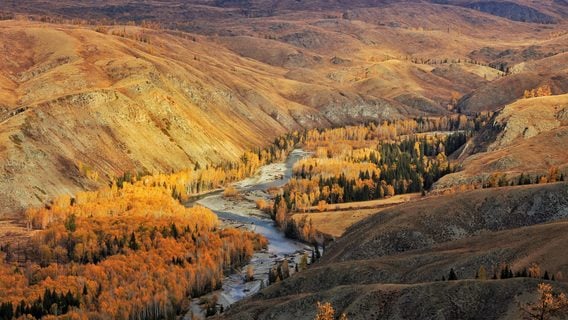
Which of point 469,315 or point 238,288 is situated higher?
point 469,315

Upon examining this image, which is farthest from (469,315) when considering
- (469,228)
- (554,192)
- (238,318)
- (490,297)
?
(554,192)

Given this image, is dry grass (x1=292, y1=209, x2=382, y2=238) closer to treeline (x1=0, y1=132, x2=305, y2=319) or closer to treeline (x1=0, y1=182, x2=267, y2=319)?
treeline (x1=0, y1=182, x2=267, y2=319)

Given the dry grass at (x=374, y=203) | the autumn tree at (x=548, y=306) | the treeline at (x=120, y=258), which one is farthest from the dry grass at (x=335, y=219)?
the autumn tree at (x=548, y=306)

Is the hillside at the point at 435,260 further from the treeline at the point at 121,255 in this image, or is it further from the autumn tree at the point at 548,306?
the treeline at the point at 121,255

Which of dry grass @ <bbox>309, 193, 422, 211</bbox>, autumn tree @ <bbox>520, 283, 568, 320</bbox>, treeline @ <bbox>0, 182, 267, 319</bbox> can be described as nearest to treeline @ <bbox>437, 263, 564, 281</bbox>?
autumn tree @ <bbox>520, 283, 568, 320</bbox>

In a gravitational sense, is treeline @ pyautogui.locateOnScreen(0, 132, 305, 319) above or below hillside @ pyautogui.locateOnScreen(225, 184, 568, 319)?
below

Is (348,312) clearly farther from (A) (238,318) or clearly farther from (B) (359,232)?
(B) (359,232)
